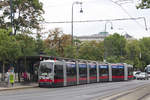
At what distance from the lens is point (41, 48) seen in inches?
2368

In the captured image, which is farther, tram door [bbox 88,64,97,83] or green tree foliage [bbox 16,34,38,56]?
tram door [bbox 88,64,97,83]

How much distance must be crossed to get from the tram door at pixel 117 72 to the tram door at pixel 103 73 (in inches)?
62.8

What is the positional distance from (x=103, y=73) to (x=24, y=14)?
15.6m

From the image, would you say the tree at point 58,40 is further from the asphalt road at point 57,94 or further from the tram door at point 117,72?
the asphalt road at point 57,94

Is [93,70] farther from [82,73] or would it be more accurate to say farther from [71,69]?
[71,69]

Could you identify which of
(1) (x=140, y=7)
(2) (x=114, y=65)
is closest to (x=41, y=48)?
(2) (x=114, y=65)

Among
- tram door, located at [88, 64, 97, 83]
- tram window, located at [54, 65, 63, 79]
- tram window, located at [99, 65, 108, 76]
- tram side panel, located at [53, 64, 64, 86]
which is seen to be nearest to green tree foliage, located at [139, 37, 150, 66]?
tram window, located at [99, 65, 108, 76]

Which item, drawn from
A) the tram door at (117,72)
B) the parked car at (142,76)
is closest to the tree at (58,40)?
the tram door at (117,72)

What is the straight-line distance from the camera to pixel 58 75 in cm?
3306

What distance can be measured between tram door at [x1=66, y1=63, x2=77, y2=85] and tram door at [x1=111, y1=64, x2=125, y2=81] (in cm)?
1337

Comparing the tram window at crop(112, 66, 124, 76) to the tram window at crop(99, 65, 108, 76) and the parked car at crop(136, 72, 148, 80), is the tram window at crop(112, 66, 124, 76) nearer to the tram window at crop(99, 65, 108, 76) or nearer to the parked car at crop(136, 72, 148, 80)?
the tram window at crop(99, 65, 108, 76)

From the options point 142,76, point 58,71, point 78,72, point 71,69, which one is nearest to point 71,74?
point 71,69

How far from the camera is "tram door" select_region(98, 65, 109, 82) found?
153 ft

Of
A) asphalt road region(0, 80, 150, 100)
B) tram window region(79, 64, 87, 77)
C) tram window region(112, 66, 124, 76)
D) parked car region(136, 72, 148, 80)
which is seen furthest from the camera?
parked car region(136, 72, 148, 80)
